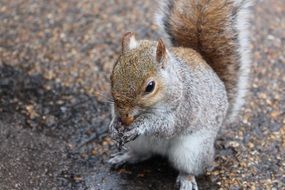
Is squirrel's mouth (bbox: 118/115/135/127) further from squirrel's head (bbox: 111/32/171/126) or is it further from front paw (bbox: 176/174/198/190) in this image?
front paw (bbox: 176/174/198/190)

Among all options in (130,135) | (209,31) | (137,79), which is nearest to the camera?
(137,79)

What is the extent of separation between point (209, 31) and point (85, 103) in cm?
92

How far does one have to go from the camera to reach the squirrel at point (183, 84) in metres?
2.31

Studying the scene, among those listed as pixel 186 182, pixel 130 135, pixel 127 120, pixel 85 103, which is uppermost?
pixel 127 120

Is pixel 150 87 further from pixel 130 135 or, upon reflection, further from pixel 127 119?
pixel 130 135

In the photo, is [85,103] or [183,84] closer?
[183,84]

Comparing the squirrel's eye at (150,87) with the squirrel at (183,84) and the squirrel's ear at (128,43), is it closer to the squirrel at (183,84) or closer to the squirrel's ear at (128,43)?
the squirrel at (183,84)

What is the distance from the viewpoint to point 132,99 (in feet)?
7.43

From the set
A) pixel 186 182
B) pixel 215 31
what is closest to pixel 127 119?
pixel 186 182

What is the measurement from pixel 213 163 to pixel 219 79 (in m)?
0.45

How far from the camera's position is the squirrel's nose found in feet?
7.65

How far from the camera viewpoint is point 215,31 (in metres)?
2.76

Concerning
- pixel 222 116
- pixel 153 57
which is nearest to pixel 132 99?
pixel 153 57

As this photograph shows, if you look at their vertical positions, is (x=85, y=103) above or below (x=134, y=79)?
below
